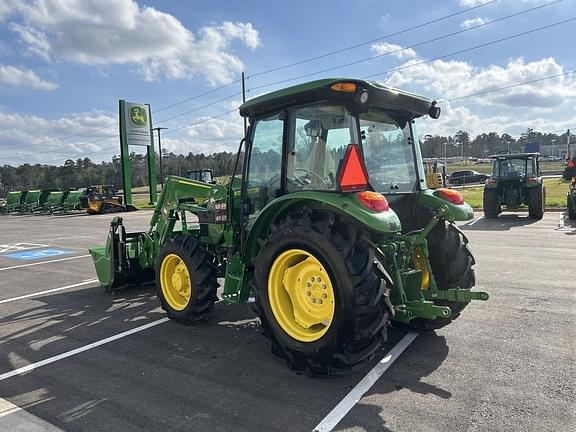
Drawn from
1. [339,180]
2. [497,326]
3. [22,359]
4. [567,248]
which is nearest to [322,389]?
[339,180]

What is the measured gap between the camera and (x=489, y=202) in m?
16.8

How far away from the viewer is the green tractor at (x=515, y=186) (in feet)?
52.1

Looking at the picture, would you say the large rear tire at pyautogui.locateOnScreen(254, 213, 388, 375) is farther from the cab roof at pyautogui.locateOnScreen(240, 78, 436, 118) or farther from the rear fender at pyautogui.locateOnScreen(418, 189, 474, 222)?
the rear fender at pyautogui.locateOnScreen(418, 189, 474, 222)

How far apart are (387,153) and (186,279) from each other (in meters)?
2.82

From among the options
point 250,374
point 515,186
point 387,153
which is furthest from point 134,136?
point 250,374

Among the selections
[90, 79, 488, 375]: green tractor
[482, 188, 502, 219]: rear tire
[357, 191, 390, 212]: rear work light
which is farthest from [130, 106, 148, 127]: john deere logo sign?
[357, 191, 390, 212]: rear work light

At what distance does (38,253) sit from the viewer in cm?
1237

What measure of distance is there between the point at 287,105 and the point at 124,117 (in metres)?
32.2

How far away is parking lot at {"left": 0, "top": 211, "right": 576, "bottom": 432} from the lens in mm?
3303

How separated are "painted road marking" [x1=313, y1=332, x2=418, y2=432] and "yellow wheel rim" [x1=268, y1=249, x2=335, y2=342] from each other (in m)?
0.54

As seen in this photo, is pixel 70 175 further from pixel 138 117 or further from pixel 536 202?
pixel 536 202

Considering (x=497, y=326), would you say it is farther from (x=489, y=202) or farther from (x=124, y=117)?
(x=124, y=117)

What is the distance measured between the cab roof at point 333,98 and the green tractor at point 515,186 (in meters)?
12.9

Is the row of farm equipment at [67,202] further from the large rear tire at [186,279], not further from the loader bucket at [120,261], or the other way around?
the large rear tire at [186,279]
